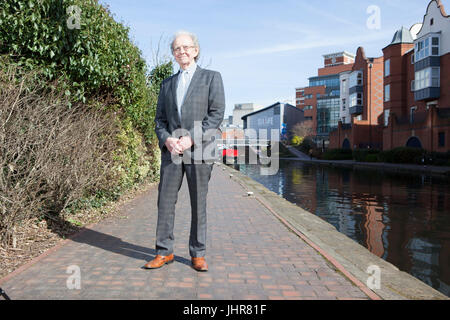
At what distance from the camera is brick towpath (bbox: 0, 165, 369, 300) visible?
10.6 ft

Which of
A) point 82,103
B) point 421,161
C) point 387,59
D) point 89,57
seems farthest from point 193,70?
point 387,59

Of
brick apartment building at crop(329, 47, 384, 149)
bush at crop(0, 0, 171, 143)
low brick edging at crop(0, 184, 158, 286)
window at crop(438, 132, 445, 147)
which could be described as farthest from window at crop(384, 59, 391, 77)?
low brick edging at crop(0, 184, 158, 286)

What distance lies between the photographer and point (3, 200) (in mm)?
4211

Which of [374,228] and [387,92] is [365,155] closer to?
[387,92]

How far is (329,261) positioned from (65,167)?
3699 mm

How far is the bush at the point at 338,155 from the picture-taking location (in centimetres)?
4597

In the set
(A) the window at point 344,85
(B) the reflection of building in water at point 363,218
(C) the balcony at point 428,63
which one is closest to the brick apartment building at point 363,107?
(A) the window at point 344,85

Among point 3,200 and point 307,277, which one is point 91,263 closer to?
point 3,200

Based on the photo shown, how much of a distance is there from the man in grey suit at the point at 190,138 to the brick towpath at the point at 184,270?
0.29m

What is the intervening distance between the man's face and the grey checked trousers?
1.03 meters

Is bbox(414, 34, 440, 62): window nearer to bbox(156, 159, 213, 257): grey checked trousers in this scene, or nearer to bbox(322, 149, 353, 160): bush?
bbox(322, 149, 353, 160): bush

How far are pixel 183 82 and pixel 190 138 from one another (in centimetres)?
62

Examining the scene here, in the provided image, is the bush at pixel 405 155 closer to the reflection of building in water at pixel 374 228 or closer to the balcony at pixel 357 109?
the balcony at pixel 357 109

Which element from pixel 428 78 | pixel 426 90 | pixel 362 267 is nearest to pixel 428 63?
pixel 428 78
